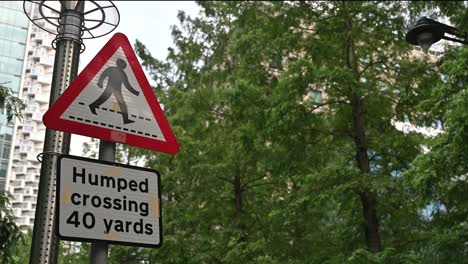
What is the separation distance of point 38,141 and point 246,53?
82.6 metres

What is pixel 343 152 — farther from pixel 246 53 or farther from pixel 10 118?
pixel 10 118

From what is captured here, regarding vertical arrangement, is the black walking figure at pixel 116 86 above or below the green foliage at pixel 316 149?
below

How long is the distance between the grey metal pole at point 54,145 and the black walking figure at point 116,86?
0.81 metres

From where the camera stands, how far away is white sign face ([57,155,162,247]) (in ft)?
8.82

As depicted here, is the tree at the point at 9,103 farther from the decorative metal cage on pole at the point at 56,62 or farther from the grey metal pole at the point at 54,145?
the grey metal pole at the point at 54,145

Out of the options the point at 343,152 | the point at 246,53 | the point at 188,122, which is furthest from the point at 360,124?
the point at 188,122

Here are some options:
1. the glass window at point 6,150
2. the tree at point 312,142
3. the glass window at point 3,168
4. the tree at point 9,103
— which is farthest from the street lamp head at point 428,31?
the glass window at point 3,168

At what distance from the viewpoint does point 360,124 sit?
11141mm

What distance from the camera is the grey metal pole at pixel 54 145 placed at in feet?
11.6

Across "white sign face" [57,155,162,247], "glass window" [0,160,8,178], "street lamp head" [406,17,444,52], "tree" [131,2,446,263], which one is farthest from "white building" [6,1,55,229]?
"white sign face" [57,155,162,247]

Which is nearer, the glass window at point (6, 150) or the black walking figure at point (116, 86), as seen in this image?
the black walking figure at point (116, 86)

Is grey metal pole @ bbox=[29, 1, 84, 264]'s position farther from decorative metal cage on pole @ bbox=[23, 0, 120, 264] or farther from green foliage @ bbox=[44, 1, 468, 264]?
green foliage @ bbox=[44, 1, 468, 264]

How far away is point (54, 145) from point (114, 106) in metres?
0.89

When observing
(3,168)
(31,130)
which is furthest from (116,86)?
(31,130)
